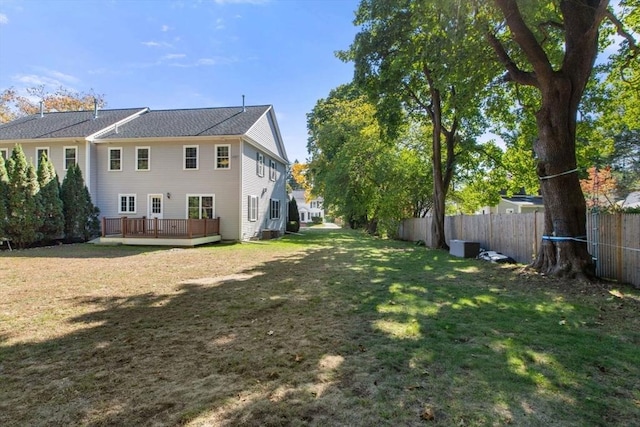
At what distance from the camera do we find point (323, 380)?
2.90 metres

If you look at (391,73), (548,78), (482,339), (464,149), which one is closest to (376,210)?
(464,149)

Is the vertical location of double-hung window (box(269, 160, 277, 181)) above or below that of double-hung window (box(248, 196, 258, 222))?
above

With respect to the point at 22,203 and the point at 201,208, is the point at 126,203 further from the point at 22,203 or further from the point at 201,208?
the point at 22,203

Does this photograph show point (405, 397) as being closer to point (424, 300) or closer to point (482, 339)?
point (482, 339)

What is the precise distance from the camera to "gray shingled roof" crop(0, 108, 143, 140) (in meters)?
18.4

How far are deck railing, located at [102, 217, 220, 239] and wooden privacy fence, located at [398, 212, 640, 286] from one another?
434 inches

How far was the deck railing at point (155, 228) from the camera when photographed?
1531 centimetres

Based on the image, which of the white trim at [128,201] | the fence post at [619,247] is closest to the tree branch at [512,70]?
the fence post at [619,247]

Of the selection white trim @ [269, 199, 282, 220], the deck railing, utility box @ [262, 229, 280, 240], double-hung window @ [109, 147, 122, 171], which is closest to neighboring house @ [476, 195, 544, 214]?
white trim @ [269, 199, 282, 220]

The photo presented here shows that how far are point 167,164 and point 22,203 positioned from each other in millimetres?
5937

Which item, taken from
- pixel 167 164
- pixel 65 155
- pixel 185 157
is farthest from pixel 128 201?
pixel 65 155

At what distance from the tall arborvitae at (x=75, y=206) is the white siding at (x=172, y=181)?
134 cm

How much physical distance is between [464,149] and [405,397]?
15332mm

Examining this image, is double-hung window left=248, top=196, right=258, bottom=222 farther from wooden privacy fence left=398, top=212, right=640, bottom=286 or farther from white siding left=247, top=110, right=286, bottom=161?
wooden privacy fence left=398, top=212, right=640, bottom=286
